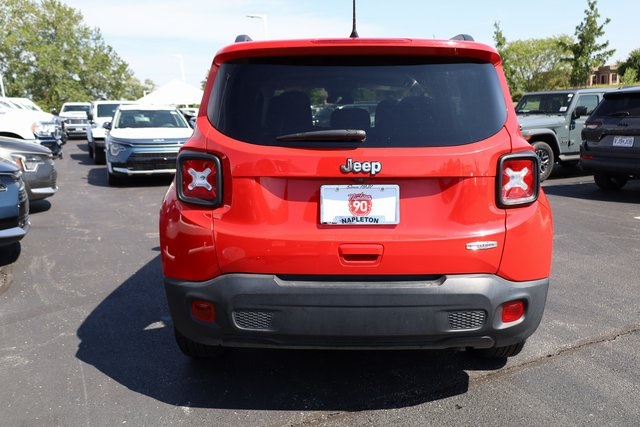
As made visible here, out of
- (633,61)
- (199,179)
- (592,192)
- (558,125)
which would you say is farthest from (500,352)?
(633,61)

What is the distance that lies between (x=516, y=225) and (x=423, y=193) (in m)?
0.45

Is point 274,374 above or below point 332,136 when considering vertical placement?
below

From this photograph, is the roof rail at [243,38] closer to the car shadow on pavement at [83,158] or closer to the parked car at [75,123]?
the car shadow on pavement at [83,158]

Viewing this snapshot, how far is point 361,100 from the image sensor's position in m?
2.53

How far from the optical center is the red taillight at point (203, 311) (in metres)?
2.50

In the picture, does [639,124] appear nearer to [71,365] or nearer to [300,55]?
[300,55]

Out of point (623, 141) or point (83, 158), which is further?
point (83, 158)

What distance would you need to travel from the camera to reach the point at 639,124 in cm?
812

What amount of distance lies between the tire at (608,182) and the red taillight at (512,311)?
26.6 ft

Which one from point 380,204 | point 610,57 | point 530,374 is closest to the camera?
point 380,204

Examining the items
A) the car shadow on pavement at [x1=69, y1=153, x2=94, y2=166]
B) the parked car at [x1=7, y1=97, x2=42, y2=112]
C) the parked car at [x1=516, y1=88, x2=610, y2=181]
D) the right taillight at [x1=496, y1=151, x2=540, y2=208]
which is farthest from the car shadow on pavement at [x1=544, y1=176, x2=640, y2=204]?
the parked car at [x1=7, y1=97, x2=42, y2=112]

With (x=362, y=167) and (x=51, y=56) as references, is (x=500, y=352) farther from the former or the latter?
(x=51, y=56)

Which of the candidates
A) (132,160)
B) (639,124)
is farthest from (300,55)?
(132,160)

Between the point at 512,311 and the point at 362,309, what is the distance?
0.71 meters
